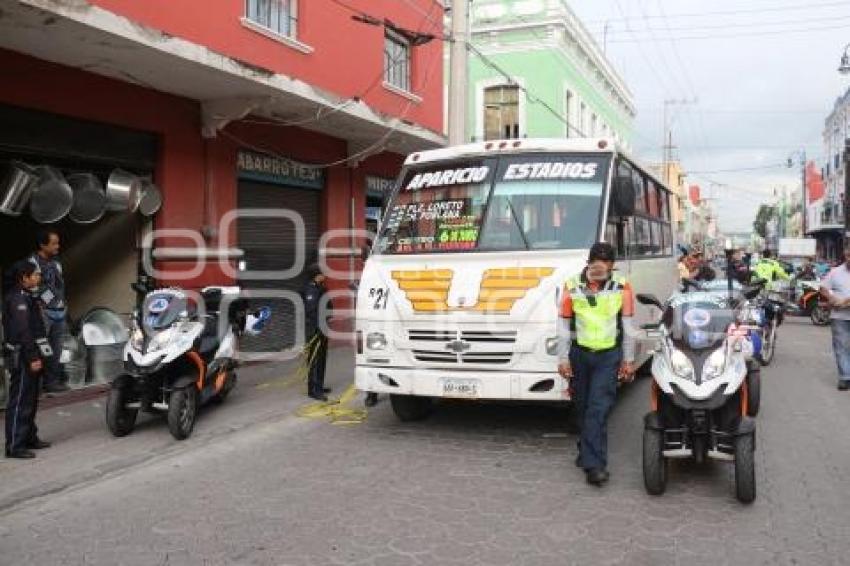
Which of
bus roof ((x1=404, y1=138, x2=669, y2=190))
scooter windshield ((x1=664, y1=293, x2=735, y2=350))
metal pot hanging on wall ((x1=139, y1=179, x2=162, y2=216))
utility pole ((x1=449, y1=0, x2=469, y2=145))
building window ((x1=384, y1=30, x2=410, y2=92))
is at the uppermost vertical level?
building window ((x1=384, y1=30, x2=410, y2=92))

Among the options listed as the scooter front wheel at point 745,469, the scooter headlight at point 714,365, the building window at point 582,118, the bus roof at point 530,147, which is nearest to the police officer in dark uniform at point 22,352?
the bus roof at point 530,147

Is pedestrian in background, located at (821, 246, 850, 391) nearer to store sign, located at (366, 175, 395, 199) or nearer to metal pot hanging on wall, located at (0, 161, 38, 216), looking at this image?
store sign, located at (366, 175, 395, 199)

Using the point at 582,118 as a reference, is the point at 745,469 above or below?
below

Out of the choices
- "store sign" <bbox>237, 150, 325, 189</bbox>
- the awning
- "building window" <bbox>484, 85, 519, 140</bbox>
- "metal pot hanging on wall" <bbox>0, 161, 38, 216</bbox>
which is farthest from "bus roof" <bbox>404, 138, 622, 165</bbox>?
"building window" <bbox>484, 85, 519, 140</bbox>

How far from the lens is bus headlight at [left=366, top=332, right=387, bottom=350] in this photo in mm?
6809

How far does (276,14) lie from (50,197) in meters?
4.95

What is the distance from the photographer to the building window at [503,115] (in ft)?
85.0

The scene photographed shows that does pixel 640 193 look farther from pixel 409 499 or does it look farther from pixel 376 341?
pixel 409 499

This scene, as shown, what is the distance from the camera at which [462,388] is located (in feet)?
21.2

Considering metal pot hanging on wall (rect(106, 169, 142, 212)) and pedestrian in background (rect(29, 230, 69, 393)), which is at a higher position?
metal pot hanging on wall (rect(106, 169, 142, 212))

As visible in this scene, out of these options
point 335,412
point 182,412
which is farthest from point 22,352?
point 335,412

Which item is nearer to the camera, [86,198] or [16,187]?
[16,187]

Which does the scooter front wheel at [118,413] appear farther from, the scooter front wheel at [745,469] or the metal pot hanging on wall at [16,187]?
the scooter front wheel at [745,469]

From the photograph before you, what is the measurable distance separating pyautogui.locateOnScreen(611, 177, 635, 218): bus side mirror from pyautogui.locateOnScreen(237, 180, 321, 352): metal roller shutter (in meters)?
6.10
